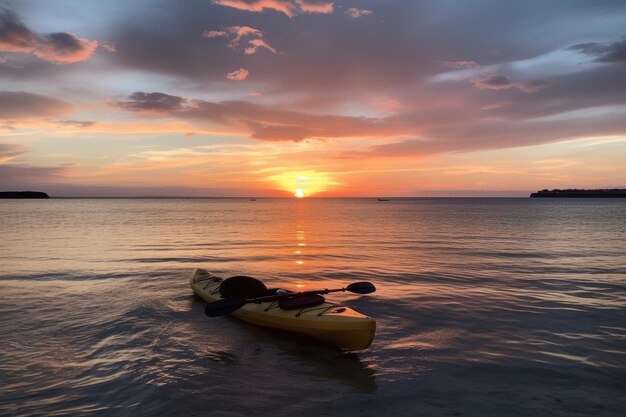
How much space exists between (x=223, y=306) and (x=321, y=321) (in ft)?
8.92

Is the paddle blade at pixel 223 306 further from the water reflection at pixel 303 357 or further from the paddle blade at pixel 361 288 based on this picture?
the paddle blade at pixel 361 288

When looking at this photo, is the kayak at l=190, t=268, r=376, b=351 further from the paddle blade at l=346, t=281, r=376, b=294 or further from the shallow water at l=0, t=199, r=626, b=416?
the paddle blade at l=346, t=281, r=376, b=294

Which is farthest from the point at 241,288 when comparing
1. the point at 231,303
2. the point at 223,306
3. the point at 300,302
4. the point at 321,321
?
the point at 321,321

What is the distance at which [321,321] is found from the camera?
9.52 m

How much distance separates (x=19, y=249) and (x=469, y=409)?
3078cm

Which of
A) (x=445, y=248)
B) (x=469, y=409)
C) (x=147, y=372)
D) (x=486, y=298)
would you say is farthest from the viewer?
(x=445, y=248)

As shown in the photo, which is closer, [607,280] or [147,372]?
[147,372]

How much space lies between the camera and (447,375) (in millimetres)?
8094

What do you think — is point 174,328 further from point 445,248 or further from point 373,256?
point 445,248

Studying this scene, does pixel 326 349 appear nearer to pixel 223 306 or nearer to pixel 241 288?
pixel 223 306

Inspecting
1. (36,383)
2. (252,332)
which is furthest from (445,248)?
(36,383)

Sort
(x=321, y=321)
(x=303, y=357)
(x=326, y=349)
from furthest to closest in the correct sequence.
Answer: (x=326, y=349), (x=321, y=321), (x=303, y=357)

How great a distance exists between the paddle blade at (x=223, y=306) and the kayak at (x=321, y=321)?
699 mm

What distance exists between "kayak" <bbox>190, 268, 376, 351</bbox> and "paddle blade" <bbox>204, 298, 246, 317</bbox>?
0.70 metres
